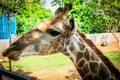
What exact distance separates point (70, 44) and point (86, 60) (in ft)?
A: 1.33

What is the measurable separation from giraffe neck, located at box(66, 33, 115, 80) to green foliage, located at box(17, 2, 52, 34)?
19.3 metres

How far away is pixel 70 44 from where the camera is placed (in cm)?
428

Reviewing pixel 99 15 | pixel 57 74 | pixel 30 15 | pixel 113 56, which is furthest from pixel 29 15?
pixel 57 74

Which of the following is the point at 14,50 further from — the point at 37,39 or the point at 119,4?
the point at 119,4

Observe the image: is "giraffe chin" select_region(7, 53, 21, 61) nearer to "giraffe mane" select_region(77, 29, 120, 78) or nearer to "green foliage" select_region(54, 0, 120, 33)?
"giraffe mane" select_region(77, 29, 120, 78)

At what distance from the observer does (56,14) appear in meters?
4.39

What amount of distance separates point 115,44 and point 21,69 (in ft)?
35.8

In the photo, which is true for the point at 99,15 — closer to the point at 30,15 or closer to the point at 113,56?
the point at 113,56

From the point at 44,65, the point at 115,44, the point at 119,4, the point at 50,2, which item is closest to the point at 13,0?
the point at 44,65

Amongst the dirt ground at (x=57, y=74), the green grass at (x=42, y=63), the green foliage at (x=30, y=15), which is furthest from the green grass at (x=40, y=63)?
the green foliage at (x=30, y=15)

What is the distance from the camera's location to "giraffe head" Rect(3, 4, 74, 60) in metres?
4.05

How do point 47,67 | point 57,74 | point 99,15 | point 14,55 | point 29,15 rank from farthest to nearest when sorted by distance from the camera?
1. point 29,15
2. point 99,15
3. point 47,67
4. point 57,74
5. point 14,55

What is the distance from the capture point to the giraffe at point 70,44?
417 centimetres

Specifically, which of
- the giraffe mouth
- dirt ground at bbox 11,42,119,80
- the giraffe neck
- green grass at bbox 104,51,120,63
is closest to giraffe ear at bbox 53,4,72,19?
the giraffe neck
